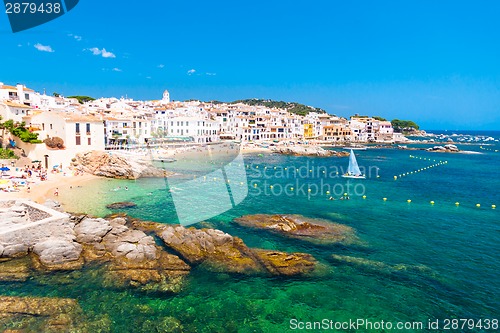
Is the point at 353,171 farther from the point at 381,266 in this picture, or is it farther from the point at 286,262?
the point at 286,262

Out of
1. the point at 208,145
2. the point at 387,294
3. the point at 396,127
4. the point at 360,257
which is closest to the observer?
the point at 387,294

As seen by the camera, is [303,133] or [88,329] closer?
[88,329]

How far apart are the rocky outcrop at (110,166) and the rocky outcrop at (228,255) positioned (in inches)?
965

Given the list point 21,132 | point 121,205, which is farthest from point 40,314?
point 21,132

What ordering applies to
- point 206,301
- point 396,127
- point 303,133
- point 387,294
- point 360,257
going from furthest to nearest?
1. point 396,127
2. point 303,133
3. point 360,257
4. point 387,294
5. point 206,301

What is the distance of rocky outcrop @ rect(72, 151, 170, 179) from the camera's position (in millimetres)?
41250

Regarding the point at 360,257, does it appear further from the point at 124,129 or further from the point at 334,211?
the point at 124,129

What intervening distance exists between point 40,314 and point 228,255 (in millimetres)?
8851

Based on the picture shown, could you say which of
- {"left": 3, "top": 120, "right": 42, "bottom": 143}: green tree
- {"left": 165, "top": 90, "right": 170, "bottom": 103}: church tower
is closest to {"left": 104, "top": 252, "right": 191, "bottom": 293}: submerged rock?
{"left": 3, "top": 120, "right": 42, "bottom": 143}: green tree

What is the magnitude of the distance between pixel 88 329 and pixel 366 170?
5314 centimetres

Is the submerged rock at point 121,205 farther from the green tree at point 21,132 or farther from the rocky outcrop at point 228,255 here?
the green tree at point 21,132

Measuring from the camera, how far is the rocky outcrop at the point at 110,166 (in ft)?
135

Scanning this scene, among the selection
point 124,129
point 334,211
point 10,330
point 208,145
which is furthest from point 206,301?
point 208,145

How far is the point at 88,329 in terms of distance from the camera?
1176cm
